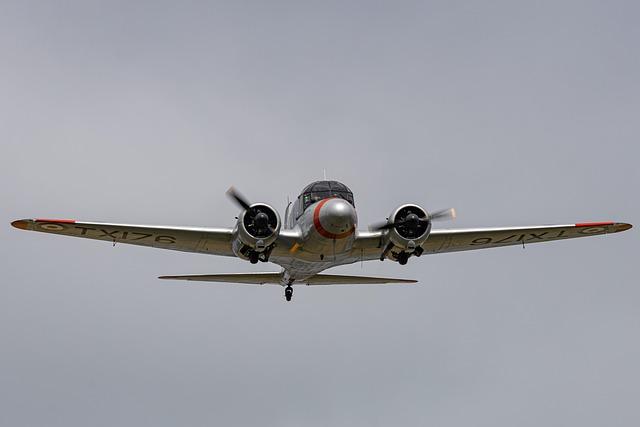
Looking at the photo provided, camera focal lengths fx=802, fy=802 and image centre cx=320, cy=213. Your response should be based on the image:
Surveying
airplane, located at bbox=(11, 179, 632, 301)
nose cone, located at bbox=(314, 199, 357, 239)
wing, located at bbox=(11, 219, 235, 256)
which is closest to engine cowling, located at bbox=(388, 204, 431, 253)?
airplane, located at bbox=(11, 179, 632, 301)

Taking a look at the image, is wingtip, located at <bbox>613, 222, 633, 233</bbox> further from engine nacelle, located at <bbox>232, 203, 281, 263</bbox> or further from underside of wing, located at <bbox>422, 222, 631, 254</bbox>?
engine nacelle, located at <bbox>232, 203, 281, 263</bbox>

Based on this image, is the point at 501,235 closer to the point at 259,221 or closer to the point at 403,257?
the point at 403,257

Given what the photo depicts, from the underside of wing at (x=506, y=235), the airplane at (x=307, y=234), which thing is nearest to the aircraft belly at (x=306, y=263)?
the airplane at (x=307, y=234)

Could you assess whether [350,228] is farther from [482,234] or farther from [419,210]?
[482,234]

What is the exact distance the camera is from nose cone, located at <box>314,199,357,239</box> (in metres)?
23.3

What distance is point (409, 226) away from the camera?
25125mm

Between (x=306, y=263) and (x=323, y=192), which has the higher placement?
(x=323, y=192)

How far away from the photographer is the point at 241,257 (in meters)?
25.5

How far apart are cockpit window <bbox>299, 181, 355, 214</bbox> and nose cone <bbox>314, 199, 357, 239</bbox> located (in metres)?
1.25

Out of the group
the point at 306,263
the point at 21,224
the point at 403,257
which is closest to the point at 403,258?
the point at 403,257

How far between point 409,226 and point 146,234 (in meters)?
8.56

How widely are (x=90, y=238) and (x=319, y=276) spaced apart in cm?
837

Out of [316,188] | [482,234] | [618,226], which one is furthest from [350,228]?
[618,226]

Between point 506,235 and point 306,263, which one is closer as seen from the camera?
point 306,263
